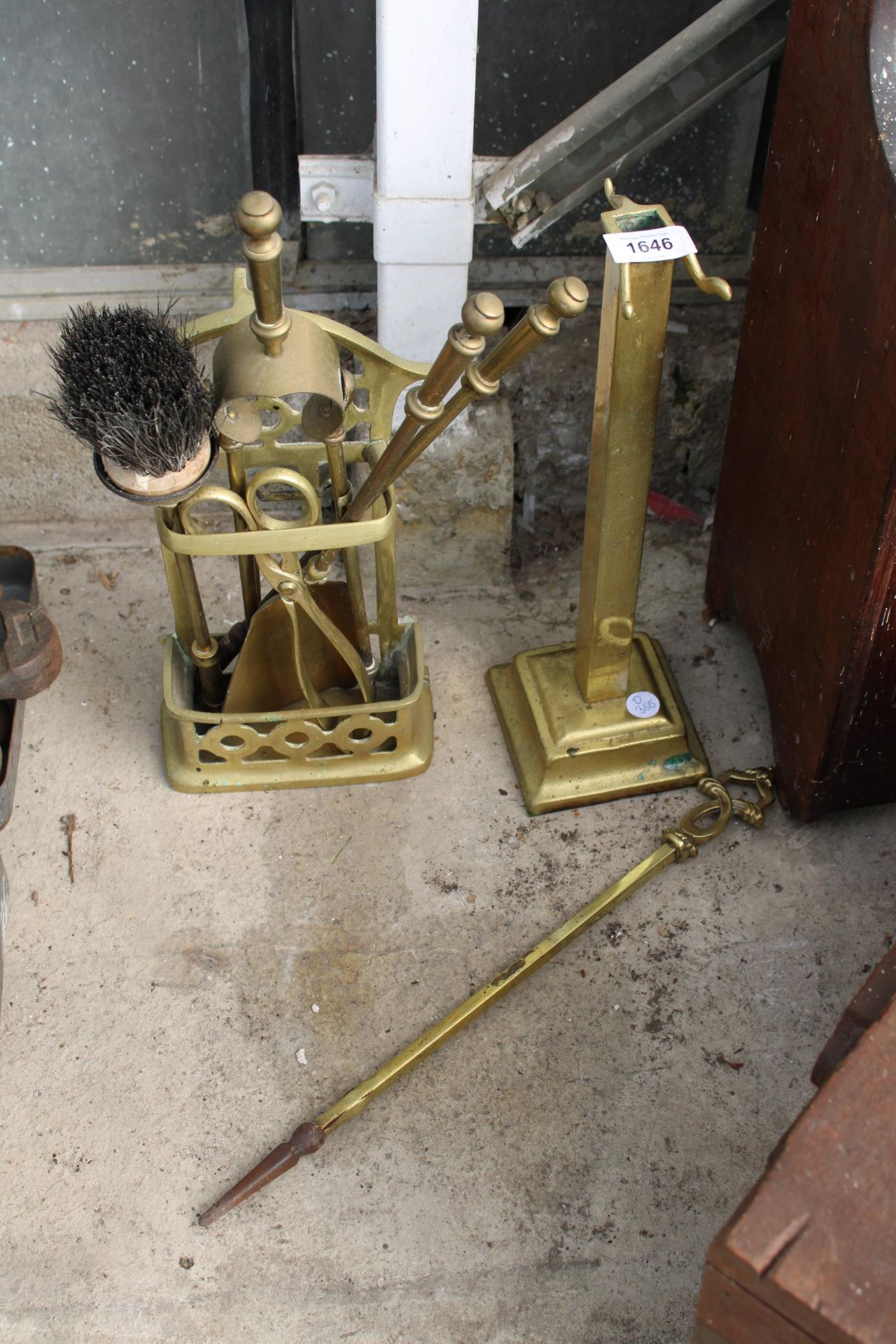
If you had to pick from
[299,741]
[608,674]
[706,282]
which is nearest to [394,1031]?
[299,741]

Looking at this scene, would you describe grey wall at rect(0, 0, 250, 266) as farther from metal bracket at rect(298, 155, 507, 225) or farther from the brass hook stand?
the brass hook stand

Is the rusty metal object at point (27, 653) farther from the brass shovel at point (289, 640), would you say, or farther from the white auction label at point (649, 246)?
the white auction label at point (649, 246)

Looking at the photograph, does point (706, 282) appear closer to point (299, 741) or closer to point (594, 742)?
point (594, 742)

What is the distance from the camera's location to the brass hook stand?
1.25m

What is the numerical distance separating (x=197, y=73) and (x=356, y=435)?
0.50 meters

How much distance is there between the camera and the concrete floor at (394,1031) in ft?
3.71

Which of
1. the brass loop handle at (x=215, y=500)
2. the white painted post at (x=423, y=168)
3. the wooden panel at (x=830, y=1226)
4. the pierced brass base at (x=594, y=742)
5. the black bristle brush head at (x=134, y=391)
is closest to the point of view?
the wooden panel at (x=830, y=1226)

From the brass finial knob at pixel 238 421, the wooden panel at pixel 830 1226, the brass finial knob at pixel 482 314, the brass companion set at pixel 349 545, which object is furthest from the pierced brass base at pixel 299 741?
the wooden panel at pixel 830 1226

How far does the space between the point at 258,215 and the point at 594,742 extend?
0.75 metres

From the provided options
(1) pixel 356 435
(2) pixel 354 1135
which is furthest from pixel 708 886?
(1) pixel 356 435

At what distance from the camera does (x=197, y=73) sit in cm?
158

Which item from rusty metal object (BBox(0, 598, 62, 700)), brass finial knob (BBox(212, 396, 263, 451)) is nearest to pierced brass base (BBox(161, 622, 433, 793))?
rusty metal object (BBox(0, 598, 62, 700))

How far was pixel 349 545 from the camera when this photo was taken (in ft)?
4.28

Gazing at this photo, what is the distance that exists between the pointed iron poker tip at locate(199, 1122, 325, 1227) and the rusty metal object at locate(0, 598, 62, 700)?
0.58 m
